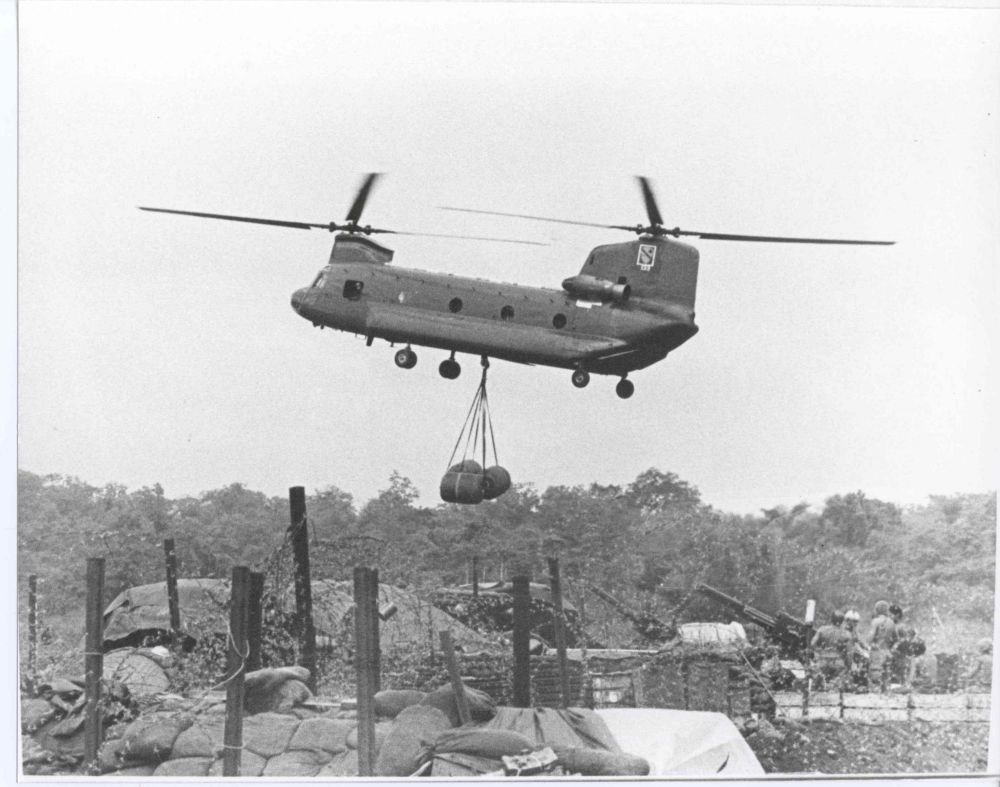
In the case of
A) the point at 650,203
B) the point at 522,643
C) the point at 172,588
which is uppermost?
the point at 650,203

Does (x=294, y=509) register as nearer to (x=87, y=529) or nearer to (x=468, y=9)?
(x=87, y=529)

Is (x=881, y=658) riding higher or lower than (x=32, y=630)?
lower

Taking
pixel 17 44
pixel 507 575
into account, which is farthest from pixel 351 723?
pixel 17 44

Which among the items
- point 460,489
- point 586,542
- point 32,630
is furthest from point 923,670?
point 32,630

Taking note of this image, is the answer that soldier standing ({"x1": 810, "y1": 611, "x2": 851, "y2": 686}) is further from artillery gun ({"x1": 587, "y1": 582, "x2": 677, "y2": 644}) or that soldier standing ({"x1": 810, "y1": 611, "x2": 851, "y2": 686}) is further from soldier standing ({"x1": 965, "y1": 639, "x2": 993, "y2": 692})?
artillery gun ({"x1": 587, "y1": 582, "x2": 677, "y2": 644})

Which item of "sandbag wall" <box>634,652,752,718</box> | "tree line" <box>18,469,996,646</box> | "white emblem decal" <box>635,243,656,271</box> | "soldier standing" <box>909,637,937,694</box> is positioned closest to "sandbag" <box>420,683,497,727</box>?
"sandbag wall" <box>634,652,752,718</box>

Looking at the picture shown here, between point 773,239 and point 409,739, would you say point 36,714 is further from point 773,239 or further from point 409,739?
point 773,239
